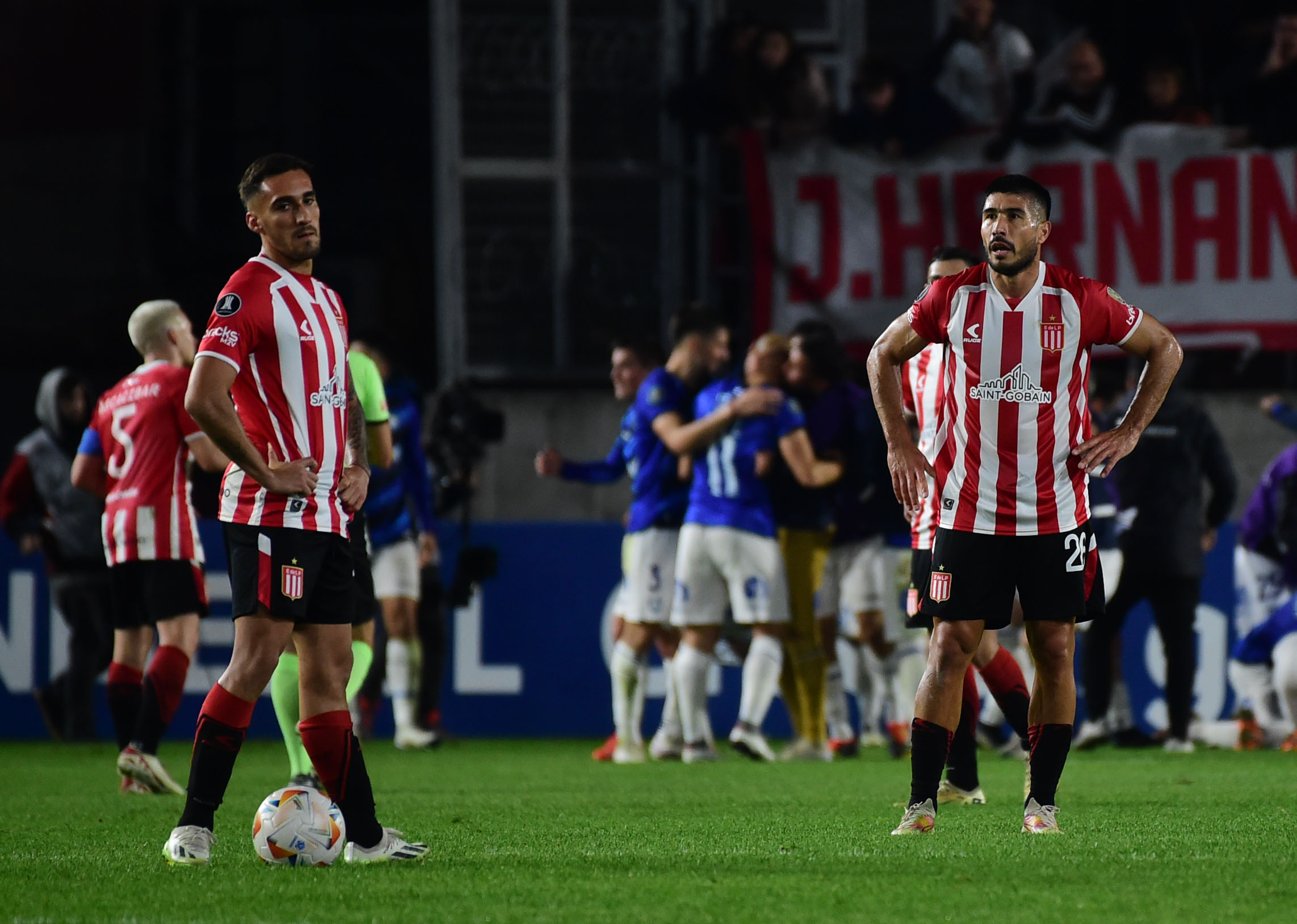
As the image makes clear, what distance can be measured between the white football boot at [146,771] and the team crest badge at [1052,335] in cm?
407

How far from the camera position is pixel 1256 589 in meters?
11.3

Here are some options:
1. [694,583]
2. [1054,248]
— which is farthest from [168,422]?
[1054,248]

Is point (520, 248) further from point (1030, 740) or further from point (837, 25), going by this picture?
point (1030, 740)

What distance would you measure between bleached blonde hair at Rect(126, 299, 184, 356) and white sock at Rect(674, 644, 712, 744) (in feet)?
10.4

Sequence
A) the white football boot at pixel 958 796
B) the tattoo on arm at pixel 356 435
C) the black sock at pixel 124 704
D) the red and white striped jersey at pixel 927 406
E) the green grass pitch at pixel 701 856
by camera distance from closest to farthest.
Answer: the green grass pitch at pixel 701 856
the tattoo on arm at pixel 356 435
the red and white striped jersey at pixel 927 406
the white football boot at pixel 958 796
the black sock at pixel 124 704

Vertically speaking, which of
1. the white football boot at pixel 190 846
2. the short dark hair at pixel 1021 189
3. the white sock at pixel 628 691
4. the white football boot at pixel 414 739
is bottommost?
the white football boot at pixel 414 739

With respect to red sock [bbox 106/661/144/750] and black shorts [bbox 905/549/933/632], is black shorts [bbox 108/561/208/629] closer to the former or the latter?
red sock [bbox 106/661/144/750]

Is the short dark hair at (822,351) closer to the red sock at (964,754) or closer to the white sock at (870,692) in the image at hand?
the white sock at (870,692)

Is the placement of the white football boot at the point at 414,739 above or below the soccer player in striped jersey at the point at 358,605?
below

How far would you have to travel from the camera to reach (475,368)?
14500mm

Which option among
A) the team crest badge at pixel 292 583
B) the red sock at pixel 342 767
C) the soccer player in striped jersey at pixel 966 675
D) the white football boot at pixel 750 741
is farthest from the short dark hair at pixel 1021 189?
the white football boot at pixel 750 741

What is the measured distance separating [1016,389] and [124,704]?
171 inches

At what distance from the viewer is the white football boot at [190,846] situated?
201 inches

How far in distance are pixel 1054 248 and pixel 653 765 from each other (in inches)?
227
